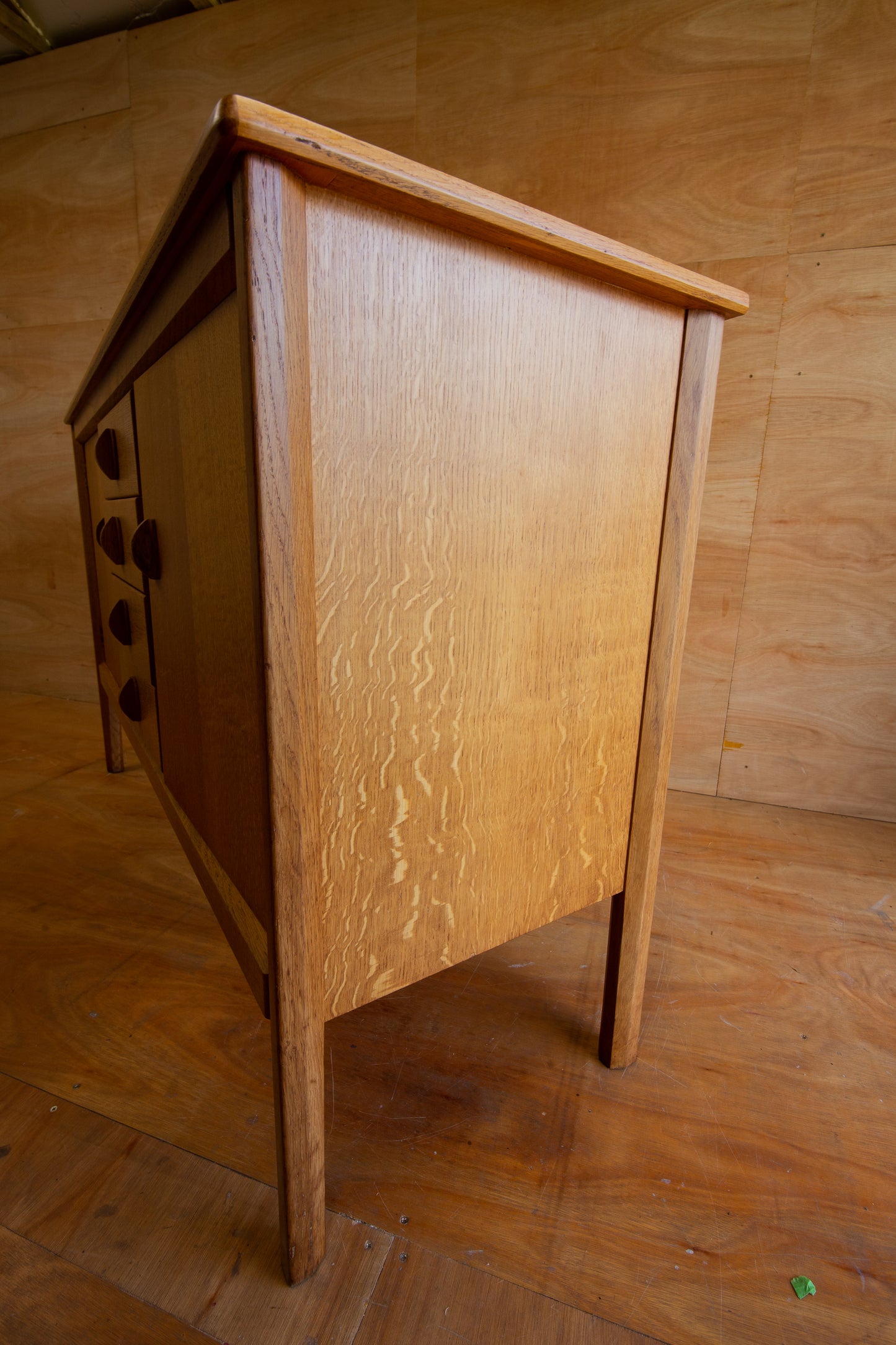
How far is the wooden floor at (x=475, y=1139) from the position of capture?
0.58m

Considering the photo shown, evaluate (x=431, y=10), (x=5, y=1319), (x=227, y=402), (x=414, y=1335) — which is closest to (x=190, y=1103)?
(x=5, y=1319)

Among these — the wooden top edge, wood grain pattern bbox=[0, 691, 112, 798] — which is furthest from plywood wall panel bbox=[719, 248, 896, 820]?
wood grain pattern bbox=[0, 691, 112, 798]

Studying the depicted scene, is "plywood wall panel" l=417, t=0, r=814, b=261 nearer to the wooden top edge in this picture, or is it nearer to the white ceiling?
the white ceiling

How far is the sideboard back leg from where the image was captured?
25.9 inches

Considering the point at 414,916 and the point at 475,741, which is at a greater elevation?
the point at 475,741

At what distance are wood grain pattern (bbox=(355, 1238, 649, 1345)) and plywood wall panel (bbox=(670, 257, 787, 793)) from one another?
4.00ft

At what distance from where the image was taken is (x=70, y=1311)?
566mm

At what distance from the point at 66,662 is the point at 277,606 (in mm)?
2136

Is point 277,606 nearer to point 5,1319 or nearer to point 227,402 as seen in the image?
point 227,402

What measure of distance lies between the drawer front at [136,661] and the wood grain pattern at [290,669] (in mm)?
509

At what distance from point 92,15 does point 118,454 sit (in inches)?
67.8

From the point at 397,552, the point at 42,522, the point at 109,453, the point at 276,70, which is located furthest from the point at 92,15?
the point at 397,552

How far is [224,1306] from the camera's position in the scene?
1.88 feet

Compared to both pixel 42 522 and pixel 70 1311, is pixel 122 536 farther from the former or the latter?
pixel 42 522
